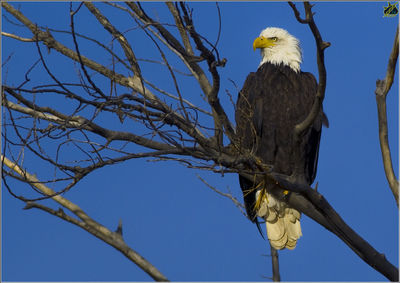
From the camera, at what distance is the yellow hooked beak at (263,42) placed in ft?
19.0

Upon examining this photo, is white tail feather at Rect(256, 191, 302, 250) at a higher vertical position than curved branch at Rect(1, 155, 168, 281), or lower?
higher

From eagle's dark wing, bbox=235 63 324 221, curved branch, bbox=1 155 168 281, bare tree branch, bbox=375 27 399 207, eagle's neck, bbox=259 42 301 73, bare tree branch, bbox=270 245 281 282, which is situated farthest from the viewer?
eagle's neck, bbox=259 42 301 73

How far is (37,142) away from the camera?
3.69m

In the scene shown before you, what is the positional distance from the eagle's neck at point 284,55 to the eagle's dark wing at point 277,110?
85 mm

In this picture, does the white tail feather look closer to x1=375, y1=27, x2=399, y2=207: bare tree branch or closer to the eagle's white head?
the eagle's white head

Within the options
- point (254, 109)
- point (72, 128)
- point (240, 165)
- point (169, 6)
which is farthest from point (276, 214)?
point (72, 128)

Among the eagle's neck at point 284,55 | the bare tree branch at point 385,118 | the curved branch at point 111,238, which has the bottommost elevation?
the curved branch at point 111,238

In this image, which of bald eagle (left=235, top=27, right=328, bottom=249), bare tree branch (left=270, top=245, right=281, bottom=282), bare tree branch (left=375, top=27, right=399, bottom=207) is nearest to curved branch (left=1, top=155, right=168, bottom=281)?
bare tree branch (left=270, top=245, right=281, bottom=282)

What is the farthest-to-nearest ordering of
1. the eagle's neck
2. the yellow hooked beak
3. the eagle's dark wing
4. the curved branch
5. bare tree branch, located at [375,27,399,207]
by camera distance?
the yellow hooked beak
the eagle's neck
the eagle's dark wing
bare tree branch, located at [375,27,399,207]
the curved branch

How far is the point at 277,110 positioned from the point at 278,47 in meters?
0.80

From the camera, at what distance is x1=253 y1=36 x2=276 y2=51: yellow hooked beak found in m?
5.78

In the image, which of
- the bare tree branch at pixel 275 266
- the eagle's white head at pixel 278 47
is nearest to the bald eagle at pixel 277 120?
the eagle's white head at pixel 278 47

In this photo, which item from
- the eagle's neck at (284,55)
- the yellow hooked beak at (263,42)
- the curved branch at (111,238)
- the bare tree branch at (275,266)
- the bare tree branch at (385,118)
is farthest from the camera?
the yellow hooked beak at (263,42)

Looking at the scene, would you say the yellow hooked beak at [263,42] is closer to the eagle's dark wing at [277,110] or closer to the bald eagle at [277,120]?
the bald eagle at [277,120]
